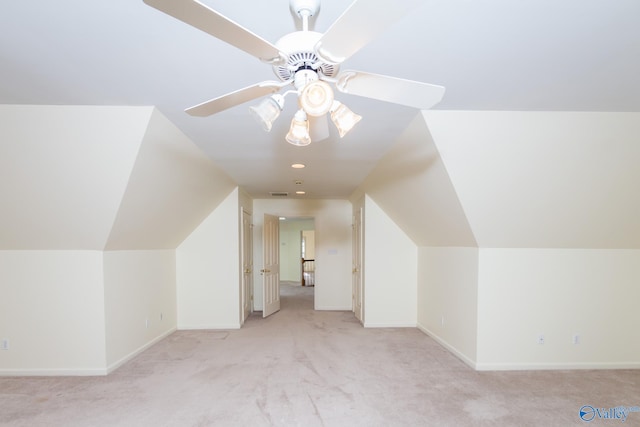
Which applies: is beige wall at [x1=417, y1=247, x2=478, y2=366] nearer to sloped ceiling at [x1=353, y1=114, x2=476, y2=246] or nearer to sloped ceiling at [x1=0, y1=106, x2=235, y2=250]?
sloped ceiling at [x1=353, y1=114, x2=476, y2=246]

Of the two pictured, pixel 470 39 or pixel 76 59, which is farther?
pixel 76 59

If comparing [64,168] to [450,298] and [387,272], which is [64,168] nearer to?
[450,298]

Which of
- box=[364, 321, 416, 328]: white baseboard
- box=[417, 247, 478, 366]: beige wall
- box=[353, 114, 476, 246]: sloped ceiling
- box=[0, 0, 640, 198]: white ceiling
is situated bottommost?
box=[364, 321, 416, 328]: white baseboard

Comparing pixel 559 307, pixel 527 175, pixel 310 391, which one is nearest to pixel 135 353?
pixel 310 391

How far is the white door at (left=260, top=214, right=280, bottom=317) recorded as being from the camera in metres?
6.25

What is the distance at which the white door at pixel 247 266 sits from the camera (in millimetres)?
5910

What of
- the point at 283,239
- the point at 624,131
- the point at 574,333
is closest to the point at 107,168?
the point at 624,131

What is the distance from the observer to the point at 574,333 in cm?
363

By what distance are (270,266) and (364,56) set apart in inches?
207

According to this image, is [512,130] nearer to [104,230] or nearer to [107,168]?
[107,168]

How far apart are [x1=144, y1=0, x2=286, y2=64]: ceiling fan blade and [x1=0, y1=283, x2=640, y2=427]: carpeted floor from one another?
260 centimetres

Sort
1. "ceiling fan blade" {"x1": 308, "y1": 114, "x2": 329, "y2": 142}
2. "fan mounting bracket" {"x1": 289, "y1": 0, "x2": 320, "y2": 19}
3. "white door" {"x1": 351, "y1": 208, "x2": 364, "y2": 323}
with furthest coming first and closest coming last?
"white door" {"x1": 351, "y1": 208, "x2": 364, "y2": 323} → "ceiling fan blade" {"x1": 308, "y1": 114, "x2": 329, "y2": 142} → "fan mounting bracket" {"x1": 289, "y1": 0, "x2": 320, "y2": 19}

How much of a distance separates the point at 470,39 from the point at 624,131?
1.97m

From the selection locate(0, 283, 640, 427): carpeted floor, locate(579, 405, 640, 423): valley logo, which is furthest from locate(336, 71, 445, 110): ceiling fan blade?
locate(579, 405, 640, 423): valley logo
